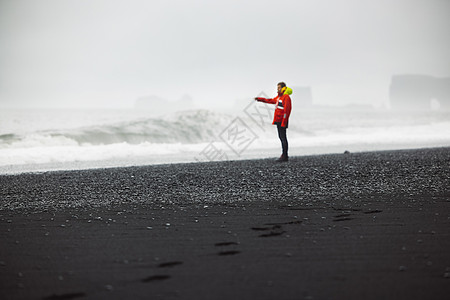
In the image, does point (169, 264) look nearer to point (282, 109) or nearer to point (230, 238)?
point (230, 238)

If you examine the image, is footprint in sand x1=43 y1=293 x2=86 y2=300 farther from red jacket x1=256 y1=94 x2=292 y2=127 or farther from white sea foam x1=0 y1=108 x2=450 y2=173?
white sea foam x1=0 y1=108 x2=450 y2=173

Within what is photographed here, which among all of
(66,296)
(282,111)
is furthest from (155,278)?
(282,111)

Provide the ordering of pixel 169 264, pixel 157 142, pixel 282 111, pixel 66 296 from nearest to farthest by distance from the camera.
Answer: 1. pixel 66 296
2. pixel 169 264
3. pixel 282 111
4. pixel 157 142

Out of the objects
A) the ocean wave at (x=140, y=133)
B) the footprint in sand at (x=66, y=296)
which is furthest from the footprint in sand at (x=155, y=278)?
the ocean wave at (x=140, y=133)

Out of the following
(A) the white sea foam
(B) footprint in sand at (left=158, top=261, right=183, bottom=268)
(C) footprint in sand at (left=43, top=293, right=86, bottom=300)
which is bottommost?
(C) footprint in sand at (left=43, top=293, right=86, bottom=300)

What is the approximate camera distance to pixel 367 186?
746 centimetres

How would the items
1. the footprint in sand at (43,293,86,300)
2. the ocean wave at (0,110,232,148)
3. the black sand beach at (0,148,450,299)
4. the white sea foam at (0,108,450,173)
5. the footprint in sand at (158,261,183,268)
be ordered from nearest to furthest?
the footprint in sand at (43,293,86,300) → the black sand beach at (0,148,450,299) → the footprint in sand at (158,261,183,268) → the white sea foam at (0,108,450,173) → the ocean wave at (0,110,232,148)

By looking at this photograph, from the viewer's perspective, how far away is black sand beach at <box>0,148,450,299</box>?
116 inches

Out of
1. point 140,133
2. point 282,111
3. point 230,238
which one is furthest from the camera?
point 140,133

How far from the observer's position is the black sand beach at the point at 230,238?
9.67ft

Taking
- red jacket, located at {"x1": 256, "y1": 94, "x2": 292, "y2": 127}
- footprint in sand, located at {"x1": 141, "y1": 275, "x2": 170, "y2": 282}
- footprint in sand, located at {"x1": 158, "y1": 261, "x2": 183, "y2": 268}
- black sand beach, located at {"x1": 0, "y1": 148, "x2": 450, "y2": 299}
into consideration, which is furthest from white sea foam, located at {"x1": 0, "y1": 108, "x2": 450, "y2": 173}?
footprint in sand, located at {"x1": 141, "y1": 275, "x2": 170, "y2": 282}

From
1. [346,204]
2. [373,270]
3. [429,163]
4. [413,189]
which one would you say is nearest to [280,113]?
[429,163]

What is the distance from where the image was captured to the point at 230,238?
13.9 feet

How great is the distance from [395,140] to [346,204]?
56.0 ft
